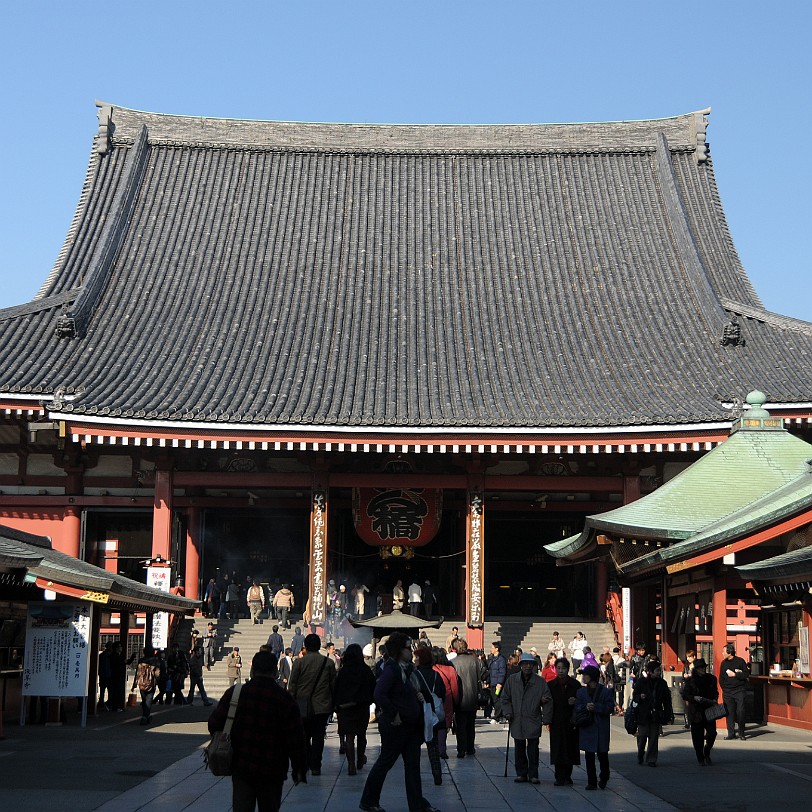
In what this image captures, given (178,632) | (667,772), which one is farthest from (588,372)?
(667,772)

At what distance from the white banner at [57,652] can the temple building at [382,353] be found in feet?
26.6

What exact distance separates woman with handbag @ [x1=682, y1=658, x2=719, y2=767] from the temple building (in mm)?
9999

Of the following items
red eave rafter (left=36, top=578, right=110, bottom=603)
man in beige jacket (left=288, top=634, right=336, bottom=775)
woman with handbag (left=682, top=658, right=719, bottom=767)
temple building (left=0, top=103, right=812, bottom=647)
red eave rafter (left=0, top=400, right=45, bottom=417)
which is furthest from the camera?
temple building (left=0, top=103, right=812, bottom=647)

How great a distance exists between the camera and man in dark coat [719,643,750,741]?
722 inches

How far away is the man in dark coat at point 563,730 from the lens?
46.2 feet

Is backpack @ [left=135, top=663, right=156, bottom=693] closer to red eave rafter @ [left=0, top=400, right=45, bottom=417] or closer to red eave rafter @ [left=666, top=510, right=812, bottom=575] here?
red eave rafter @ [left=0, top=400, right=45, bottom=417]

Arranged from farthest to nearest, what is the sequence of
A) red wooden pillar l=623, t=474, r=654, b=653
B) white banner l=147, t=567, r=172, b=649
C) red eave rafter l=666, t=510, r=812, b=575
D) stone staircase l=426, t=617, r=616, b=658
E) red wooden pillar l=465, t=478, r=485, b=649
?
1. stone staircase l=426, t=617, r=616, b=658
2. red wooden pillar l=465, t=478, r=485, b=649
3. white banner l=147, t=567, r=172, b=649
4. red wooden pillar l=623, t=474, r=654, b=653
5. red eave rafter l=666, t=510, r=812, b=575

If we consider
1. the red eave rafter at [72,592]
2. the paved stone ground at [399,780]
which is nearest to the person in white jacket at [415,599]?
the paved stone ground at [399,780]

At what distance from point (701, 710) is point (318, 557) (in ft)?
49.5

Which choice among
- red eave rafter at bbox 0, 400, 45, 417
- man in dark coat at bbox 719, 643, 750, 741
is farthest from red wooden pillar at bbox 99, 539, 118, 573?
man in dark coat at bbox 719, 643, 750, 741

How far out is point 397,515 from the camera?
102 ft

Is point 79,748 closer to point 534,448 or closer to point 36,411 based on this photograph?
point 36,411

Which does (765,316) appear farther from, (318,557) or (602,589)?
(318,557)

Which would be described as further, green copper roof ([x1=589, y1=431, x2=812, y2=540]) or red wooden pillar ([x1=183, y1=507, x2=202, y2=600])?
red wooden pillar ([x1=183, y1=507, x2=202, y2=600])
